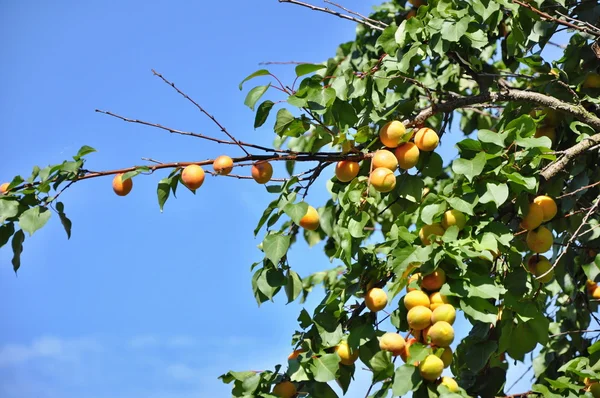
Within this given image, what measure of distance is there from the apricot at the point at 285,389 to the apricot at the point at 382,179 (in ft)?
1.91

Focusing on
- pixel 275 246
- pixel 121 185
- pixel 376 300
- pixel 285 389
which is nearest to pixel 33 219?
pixel 121 185

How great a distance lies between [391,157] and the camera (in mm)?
1994

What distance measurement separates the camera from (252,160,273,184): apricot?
79.7 inches

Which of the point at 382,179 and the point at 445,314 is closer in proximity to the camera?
the point at 445,314

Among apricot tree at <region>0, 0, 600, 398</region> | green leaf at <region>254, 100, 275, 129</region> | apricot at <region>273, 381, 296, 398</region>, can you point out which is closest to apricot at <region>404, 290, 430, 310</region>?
apricot tree at <region>0, 0, 600, 398</region>

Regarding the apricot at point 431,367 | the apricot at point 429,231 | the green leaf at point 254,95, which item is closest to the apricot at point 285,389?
the apricot at point 431,367

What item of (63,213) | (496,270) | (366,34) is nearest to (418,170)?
(496,270)

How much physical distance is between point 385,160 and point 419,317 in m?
0.46

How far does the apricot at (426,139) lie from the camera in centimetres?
209

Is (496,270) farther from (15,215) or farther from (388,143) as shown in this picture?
(15,215)

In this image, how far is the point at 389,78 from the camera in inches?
83.7

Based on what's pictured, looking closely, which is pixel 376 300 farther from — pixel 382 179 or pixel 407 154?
pixel 407 154

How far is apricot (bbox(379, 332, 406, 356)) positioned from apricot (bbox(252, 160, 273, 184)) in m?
0.55

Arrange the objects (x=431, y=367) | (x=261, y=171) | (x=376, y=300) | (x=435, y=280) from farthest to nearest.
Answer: (x=261, y=171) < (x=376, y=300) < (x=435, y=280) < (x=431, y=367)
